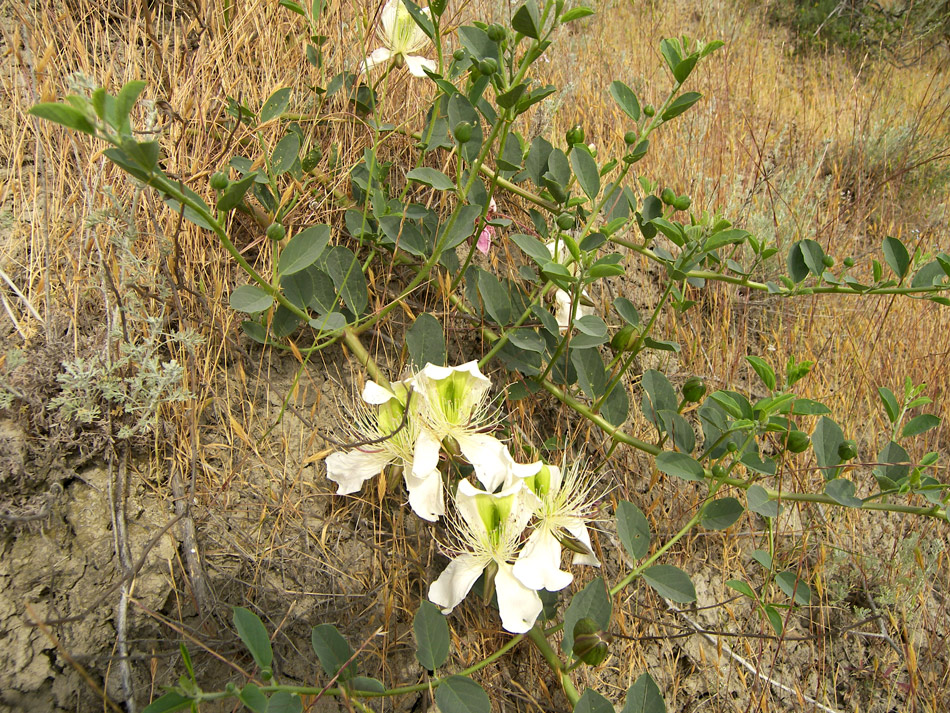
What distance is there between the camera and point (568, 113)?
245 centimetres

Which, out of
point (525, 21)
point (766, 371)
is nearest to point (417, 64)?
point (525, 21)

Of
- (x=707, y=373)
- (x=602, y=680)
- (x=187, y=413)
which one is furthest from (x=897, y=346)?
(x=187, y=413)

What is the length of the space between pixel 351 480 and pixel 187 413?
43 centimetres

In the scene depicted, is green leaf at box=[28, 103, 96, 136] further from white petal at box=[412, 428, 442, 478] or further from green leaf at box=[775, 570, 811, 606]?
green leaf at box=[775, 570, 811, 606]

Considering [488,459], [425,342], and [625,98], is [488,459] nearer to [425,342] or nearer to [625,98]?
[425,342]

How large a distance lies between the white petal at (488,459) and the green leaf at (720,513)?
0.56m

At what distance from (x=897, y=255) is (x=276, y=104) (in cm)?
157

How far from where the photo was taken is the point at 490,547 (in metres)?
1.19

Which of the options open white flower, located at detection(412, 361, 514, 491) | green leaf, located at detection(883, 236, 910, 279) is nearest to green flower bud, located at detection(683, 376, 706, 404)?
open white flower, located at detection(412, 361, 514, 491)

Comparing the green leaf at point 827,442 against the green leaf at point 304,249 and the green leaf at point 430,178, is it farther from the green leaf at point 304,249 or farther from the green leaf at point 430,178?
the green leaf at point 304,249

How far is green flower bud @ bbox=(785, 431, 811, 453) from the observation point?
1.35 m

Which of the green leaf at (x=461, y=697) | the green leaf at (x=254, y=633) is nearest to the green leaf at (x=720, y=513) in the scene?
the green leaf at (x=461, y=697)

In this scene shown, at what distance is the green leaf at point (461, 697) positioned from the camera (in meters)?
1.11

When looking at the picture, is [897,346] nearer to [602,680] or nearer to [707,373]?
[707,373]
